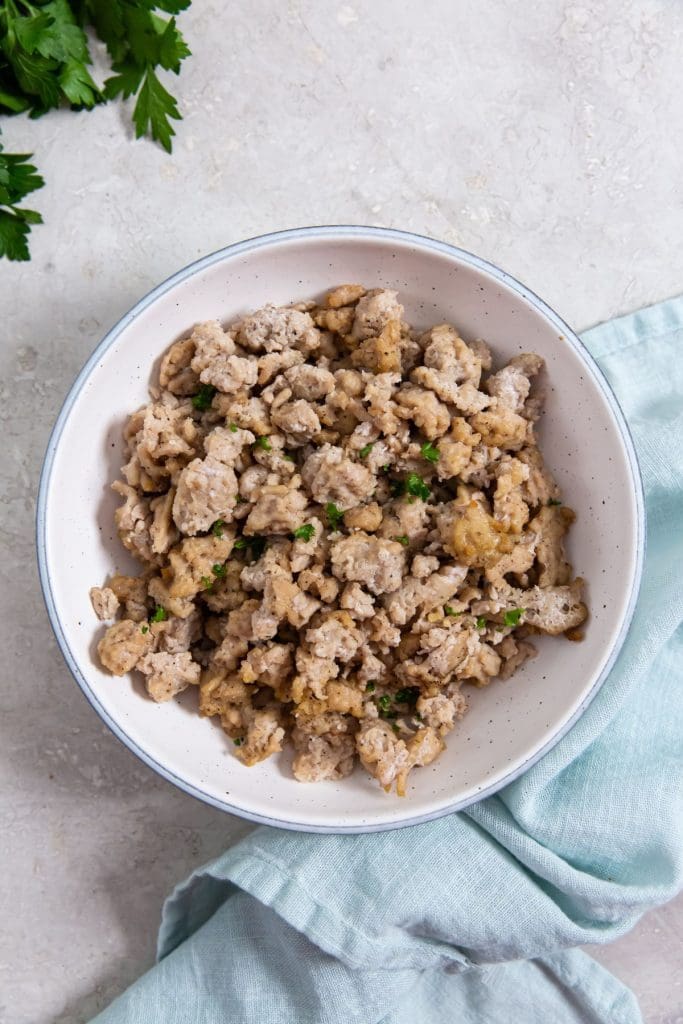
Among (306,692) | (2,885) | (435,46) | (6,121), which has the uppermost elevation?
(435,46)

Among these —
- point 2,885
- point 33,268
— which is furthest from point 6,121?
point 2,885

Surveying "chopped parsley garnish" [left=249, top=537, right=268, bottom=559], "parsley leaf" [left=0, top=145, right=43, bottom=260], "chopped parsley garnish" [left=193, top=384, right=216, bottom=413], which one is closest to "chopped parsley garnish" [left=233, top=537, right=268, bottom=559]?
"chopped parsley garnish" [left=249, top=537, right=268, bottom=559]

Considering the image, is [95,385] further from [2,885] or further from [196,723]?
[2,885]

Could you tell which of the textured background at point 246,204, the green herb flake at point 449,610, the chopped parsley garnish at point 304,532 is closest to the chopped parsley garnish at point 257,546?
the chopped parsley garnish at point 304,532

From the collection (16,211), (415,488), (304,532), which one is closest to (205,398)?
(304,532)

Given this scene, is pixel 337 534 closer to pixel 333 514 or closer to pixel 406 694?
pixel 333 514
